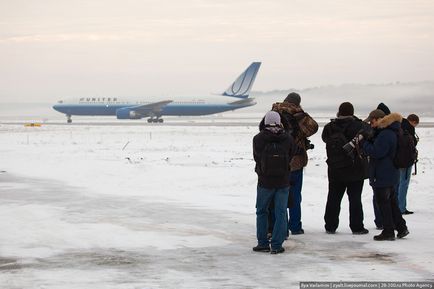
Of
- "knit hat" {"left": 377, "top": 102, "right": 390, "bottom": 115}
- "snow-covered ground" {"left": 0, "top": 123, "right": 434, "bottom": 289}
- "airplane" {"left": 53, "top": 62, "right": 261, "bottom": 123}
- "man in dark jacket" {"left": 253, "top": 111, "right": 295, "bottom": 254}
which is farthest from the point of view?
"airplane" {"left": 53, "top": 62, "right": 261, "bottom": 123}

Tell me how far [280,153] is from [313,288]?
2.78m

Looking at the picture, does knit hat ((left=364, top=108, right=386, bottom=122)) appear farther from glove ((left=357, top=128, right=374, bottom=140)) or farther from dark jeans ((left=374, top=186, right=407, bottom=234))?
dark jeans ((left=374, top=186, right=407, bottom=234))

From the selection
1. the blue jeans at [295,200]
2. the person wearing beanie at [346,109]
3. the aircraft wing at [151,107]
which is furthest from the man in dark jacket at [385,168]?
the aircraft wing at [151,107]

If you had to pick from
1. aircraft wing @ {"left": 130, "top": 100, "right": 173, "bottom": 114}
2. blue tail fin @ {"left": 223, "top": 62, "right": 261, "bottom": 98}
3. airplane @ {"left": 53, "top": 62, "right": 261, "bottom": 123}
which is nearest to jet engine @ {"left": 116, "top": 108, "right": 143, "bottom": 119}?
airplane @ {"left": 53, "top": 62, "right": 261, "bottom": 123}

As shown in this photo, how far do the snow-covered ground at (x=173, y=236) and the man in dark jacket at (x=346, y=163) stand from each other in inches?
11.5

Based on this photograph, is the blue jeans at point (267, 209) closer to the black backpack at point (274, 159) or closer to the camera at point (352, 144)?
the black backpack at point (274, 159)

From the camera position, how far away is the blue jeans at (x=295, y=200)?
10.7 metres

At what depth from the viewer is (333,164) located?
1072 centimetres

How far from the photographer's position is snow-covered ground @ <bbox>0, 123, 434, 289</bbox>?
767 centimetres

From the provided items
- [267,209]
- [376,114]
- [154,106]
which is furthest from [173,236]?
[154,106]

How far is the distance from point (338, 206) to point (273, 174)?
6.56 ft

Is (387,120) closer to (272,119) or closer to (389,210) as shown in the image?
(389,210)

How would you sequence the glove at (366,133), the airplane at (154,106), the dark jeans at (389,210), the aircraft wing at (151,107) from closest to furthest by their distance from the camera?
the dark jeans at (389,210)
the glove at (366,133)
the aircraft wing at (151,107)
the airplane at (154,106)

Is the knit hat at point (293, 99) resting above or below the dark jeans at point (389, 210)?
above
